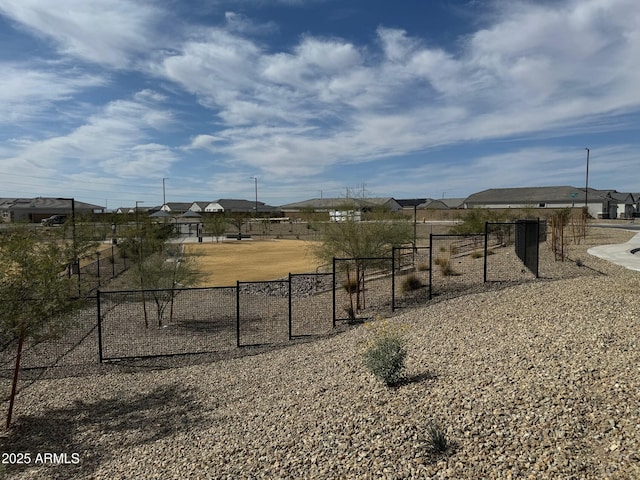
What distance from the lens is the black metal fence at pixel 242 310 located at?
1450cm

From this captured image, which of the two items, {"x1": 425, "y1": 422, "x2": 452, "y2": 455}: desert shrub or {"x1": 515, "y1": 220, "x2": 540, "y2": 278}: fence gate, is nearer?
{"x1": 425, "y1": 422, "x2": 452, "y2": 455}: desert shrub

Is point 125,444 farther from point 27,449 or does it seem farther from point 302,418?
point 302,418

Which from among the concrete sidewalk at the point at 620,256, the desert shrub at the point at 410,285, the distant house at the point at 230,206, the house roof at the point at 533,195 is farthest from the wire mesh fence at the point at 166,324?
the distant house at the point at 230,206

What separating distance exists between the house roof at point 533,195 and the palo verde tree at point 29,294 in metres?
106

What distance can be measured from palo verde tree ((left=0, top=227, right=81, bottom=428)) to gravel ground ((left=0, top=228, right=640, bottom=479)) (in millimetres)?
1828

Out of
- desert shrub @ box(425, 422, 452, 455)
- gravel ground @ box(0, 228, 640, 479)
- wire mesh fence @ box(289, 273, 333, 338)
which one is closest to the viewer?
gravel ground @ box(0, 228, 640, 479)

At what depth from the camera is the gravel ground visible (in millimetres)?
5812

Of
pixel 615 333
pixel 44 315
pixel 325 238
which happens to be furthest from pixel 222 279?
pixel 615 333

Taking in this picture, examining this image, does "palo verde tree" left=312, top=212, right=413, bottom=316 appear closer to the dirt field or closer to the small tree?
the dirt field

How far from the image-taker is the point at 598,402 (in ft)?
21.1

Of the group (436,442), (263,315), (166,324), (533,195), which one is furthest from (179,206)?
(436,442)

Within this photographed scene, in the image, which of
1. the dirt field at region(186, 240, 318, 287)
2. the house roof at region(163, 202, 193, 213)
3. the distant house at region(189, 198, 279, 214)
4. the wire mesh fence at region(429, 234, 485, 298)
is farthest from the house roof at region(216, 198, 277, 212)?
the wire mesh fence at region(429, 234, 485, 298)

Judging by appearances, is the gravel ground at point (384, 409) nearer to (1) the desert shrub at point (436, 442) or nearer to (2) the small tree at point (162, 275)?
(1) the desert shrub at point (436, 442)

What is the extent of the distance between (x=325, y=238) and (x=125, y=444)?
13269 millimetres
